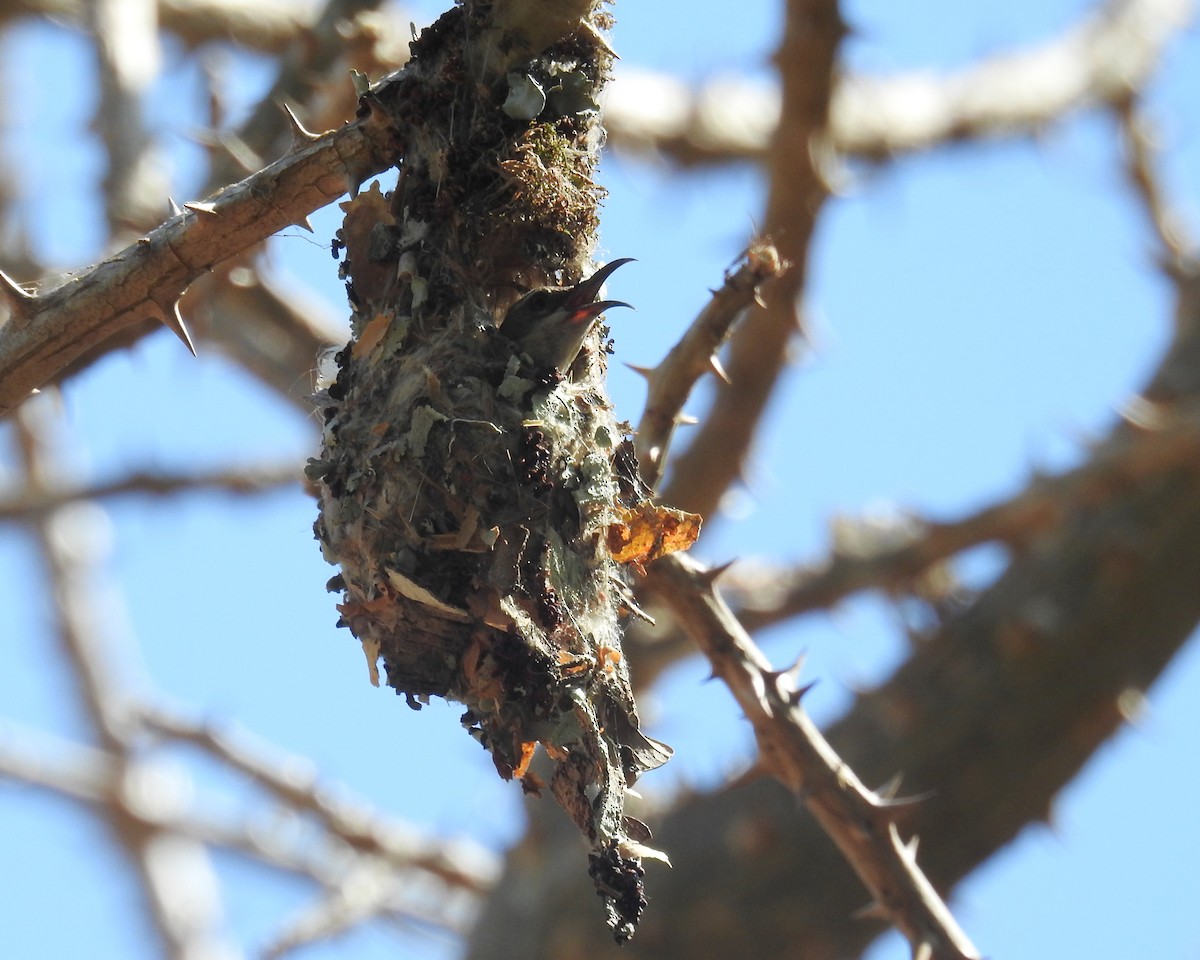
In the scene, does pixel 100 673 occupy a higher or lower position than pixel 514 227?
higher

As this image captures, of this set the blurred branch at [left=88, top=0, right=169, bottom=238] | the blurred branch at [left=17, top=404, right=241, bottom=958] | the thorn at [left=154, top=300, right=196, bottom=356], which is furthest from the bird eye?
the blurred branch at [left=17, top=404, right=241, bottom=958]

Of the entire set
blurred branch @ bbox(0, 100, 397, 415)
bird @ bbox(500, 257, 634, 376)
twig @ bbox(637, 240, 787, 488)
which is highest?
blurred branch @ bbox(0, 100, 397, 415)

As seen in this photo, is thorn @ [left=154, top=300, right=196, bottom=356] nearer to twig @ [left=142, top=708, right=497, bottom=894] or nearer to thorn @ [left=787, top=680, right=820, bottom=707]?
thorn @ [left=787, top=680, right=820, bottom=707]

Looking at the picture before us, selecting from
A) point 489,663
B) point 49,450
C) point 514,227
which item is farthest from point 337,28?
point 49,450

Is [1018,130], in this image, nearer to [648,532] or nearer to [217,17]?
[217,17]

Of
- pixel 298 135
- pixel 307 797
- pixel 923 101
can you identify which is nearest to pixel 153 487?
pixel 307 797

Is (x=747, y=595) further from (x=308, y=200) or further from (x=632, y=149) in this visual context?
(x=308, y=200)
